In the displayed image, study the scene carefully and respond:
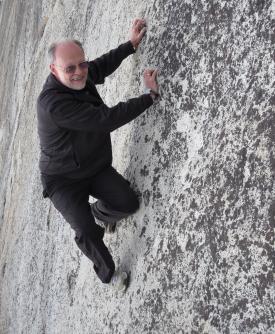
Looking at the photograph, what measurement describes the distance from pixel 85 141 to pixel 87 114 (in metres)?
0.36

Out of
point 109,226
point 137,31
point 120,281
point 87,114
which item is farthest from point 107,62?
point 120,281

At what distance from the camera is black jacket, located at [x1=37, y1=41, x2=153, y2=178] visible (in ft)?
9.00

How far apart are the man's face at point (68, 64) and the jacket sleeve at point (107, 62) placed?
0.50m

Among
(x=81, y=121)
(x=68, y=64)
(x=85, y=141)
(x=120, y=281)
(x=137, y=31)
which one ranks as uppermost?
(x=137, y=31)

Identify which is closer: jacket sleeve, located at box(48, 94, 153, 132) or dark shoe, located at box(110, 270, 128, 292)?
jacket sleeve, located at box(48, 94, 153, 132)

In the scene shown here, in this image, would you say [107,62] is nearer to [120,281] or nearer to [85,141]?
[85,141]

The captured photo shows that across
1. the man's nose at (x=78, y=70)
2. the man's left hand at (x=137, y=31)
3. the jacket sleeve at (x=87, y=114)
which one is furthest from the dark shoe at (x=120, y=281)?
the man's left hand at (x=137, y=31)

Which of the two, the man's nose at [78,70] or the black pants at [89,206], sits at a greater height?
the man's nose at [78,70]

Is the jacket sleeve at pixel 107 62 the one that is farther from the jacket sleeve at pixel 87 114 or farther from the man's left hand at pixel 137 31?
the jacket sleeve at pixel 87 114

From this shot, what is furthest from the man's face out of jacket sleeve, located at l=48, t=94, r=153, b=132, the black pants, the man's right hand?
the black pants

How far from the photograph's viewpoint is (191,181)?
2.58 meters

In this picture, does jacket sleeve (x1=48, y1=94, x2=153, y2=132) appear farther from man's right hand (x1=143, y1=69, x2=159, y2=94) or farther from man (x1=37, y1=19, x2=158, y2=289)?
man's right hand (x1=143, y1=69, x2=159, y2=94)

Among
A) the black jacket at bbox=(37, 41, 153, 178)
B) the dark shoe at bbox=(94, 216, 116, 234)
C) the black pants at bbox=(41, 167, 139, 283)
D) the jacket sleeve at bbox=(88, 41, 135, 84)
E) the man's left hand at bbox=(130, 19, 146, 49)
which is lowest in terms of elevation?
the dark shoe at bbox=(94, 216, 116, 234)

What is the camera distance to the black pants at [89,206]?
10.6 feet
